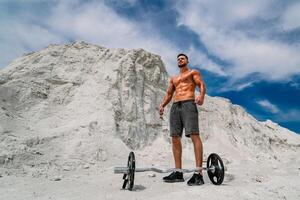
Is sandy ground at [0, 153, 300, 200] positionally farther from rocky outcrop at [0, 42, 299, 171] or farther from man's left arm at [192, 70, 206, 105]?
man's left arm at [192, 70, 206, 105]

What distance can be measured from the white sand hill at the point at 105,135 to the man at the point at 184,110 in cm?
53

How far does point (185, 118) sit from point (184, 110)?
15cm

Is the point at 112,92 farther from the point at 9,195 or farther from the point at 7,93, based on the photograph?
the point at 9,195

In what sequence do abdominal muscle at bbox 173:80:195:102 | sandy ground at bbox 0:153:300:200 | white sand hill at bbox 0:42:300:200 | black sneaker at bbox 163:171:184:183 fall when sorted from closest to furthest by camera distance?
sandy ground at bbox 0:153:300:200 < white sand hill at bbox 0:42:300:200 < black sneaker at bbox 163:171:184:183 < abdominal muscle at bbox 173:80:195:102

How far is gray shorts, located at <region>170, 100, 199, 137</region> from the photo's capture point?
5348 mm

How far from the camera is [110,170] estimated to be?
294 inches

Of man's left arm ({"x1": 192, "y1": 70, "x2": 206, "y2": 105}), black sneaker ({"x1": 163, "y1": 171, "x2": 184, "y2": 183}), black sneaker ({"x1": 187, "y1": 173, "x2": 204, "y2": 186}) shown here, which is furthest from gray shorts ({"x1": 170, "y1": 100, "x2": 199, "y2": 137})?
black sneaker ({"x1": 187, "y1": 173, "x2": 204, "y2": 186})

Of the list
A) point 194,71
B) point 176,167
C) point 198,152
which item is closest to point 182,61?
point 194,71

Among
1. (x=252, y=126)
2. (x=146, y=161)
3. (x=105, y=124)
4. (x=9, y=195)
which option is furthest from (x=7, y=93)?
(x=252, y=126)

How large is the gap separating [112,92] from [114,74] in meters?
1.04

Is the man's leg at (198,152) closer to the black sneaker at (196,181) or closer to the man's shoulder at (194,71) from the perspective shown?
the black sneaker at (196,181)

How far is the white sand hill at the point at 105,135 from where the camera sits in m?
5.08

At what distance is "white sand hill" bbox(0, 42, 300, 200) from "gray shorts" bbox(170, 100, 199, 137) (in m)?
0.91

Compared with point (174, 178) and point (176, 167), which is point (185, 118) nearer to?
point (176, 167)
